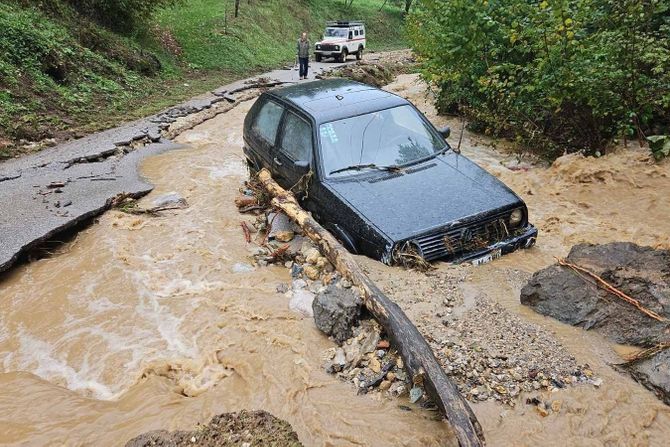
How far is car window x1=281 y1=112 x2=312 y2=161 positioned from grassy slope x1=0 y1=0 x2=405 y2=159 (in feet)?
21.5

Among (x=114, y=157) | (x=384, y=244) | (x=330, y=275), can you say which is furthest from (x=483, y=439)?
(x=114, y=157)

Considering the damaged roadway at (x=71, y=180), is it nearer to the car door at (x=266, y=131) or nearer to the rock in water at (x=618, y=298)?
the car door at (x=266, y=131)

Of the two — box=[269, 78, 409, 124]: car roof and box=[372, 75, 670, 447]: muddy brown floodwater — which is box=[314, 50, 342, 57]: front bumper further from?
box=[269, 78, 409, 124]: car roof

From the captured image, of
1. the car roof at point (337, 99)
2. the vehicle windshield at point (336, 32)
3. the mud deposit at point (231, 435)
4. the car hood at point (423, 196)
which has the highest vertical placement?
the car roof at point (337, 99)

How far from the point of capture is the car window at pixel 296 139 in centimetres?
585

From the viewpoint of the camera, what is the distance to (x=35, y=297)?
17.7ft

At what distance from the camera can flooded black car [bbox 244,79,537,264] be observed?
15.4 ft

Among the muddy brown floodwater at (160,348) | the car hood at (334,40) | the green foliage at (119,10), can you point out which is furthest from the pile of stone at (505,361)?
the car hood at (334,40)

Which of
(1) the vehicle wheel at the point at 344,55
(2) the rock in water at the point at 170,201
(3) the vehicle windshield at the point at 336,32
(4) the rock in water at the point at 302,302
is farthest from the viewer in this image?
(3) the vehicle windshield at the point at 336,32

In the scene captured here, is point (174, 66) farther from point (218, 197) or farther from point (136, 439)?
point (136, 439)

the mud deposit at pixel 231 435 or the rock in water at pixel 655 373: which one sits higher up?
the rock in water at pixel 655 373

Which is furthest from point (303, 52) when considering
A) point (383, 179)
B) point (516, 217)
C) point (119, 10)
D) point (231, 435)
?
point (231, 435)

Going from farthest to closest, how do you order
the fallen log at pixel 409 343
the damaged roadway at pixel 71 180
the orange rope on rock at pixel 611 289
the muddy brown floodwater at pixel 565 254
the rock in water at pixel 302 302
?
the damaged roadway at pixel 71 180 < the rock in water at pixel 302 302 < the orange rope on rock at pixel 611 289 < the muddy brown floodwater at pixel 565 254 < the fallen log at pixel 409 343

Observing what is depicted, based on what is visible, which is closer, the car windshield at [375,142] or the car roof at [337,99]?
the car windshield at [375,142]
